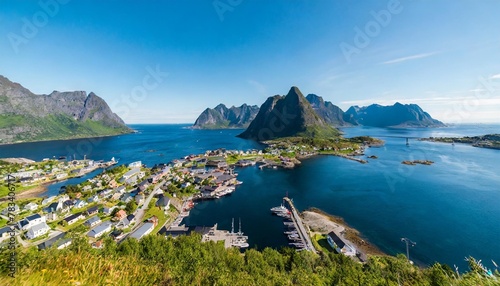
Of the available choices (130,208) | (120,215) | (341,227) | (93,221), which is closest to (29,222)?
(93,221)

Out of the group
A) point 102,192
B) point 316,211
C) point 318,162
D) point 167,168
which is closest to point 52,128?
point 167,168

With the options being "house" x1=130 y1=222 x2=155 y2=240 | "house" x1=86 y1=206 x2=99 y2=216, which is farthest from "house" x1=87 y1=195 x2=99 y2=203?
"house" x1=130 y1=222 x2=155 y2=240

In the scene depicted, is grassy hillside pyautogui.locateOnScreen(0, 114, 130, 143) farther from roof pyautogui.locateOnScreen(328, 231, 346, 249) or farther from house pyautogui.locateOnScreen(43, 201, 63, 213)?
roof pyautogui.locateOnScreen(328, 231, 346, 249)

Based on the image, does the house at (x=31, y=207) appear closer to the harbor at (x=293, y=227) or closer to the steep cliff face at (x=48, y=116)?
the harbor at (x=293, y=227)

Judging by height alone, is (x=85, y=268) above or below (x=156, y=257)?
above

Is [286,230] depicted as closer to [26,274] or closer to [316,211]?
[316,211]

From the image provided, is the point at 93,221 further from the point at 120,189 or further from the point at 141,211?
the point at 120,189

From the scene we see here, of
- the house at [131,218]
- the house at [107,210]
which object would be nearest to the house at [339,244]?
the house at [131,218]
